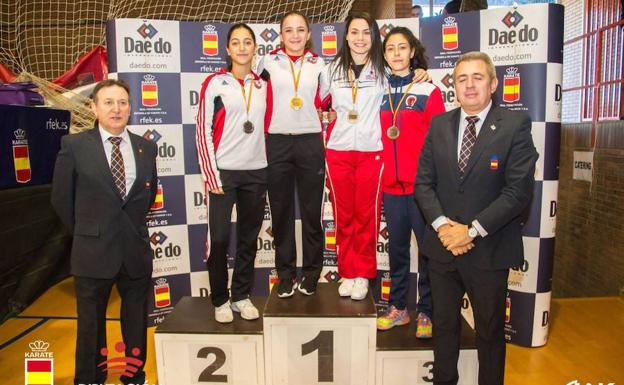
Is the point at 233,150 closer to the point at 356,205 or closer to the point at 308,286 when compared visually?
the point at 356,205

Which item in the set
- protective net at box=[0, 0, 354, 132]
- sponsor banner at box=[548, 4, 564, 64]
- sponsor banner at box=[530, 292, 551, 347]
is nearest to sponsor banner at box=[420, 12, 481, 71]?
sponsor banner at box=[548, 4, 564, 64]

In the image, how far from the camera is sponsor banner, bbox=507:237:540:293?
2.88 meters

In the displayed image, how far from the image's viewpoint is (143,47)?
2.98 metres

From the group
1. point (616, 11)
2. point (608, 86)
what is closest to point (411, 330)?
point (608, 86)

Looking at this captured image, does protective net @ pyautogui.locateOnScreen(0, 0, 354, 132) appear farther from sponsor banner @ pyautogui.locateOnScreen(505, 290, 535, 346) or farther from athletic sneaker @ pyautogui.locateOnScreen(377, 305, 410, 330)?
athletic sneaker @ pyautogui.locateOnScreen(377, 305, 410, 330)

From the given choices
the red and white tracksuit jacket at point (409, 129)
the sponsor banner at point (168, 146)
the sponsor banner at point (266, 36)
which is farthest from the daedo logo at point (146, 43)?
the red and white tracksuit jacket at point (409, 129)

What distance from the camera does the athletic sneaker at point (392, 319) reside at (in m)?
2.33

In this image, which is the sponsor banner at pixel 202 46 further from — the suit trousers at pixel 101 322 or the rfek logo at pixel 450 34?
the suit trousers at pixel 101 322

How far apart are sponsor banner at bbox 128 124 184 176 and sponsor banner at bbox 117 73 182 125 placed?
0.04 m

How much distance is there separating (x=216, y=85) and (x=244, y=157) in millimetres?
384

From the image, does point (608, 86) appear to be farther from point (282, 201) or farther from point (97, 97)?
point (97, 97)

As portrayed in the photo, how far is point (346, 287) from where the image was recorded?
245 centimetres

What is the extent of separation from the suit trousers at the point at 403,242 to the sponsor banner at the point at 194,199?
4.93 ft

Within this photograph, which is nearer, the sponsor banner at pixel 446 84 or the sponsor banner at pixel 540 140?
the sponsor banner at pixel 540 140
